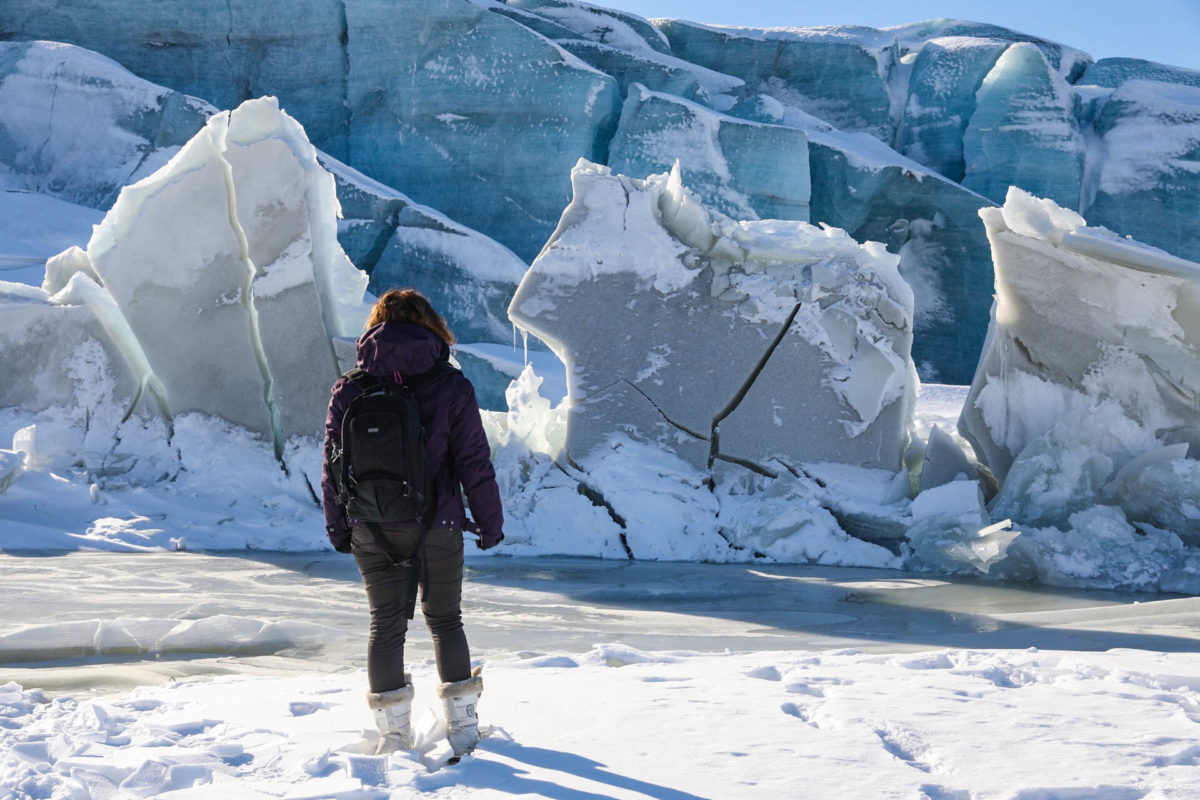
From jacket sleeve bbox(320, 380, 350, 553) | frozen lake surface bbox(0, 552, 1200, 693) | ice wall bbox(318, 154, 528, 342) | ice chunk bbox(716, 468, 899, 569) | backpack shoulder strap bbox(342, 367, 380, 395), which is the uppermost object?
ice wall bbox(318, 154, 528, 342)

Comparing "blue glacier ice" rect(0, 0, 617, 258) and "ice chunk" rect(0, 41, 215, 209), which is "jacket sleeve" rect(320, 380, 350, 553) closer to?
"ice chunk" rect(0, 41, 215, 209)

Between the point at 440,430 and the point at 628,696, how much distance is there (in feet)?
2.70

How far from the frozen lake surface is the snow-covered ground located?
2 centimetres

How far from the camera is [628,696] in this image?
258 cm

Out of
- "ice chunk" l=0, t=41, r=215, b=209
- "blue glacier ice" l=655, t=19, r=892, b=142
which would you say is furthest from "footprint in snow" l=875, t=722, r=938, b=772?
"blue glacier ice" l=655, t=19, r=892, b=142

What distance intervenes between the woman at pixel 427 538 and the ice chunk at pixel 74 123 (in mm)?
13216

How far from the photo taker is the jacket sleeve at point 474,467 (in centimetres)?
224

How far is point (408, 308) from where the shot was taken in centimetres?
231

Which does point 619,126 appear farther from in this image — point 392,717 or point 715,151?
point 392,717

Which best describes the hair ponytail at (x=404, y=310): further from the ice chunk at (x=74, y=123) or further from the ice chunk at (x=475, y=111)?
the ice chunk at (x=475, y=111)

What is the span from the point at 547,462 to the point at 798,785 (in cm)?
469

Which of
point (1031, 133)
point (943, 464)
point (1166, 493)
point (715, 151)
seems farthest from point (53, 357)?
point (1031, 133)

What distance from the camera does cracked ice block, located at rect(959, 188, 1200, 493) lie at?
5.69 metres

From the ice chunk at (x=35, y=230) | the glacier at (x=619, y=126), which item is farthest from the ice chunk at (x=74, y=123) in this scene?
the ice chunk at (x=35, y=230)
